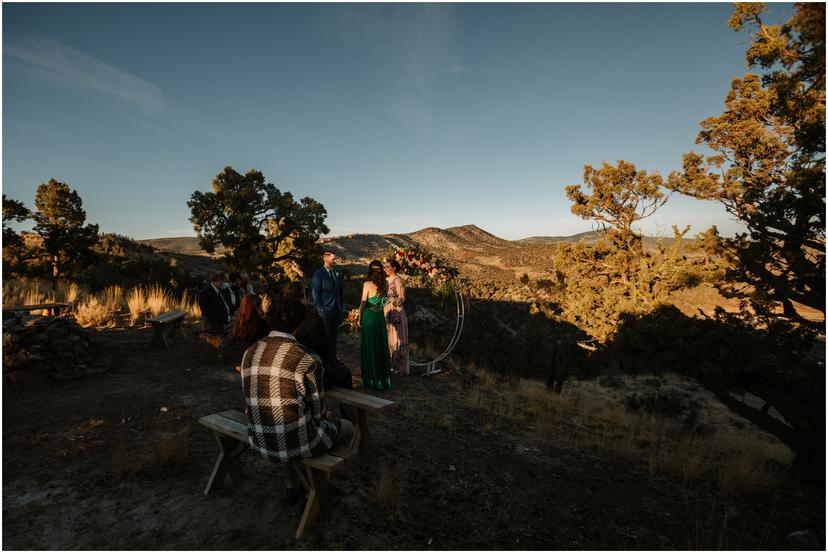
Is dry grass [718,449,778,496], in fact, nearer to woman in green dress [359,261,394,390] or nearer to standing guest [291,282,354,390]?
standing guest [291,282,354,390]

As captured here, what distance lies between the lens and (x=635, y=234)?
10.9 meters

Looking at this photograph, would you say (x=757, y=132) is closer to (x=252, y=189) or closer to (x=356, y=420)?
(x=356, y=420)

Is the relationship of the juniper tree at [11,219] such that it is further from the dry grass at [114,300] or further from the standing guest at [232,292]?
the standing guest at [232,292]

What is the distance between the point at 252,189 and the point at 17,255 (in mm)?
10257

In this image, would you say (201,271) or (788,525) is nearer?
(788,525)

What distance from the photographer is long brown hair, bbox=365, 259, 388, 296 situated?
724 cm

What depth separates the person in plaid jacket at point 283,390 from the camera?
9.27ft

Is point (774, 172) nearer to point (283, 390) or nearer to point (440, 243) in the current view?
point (283, 390)

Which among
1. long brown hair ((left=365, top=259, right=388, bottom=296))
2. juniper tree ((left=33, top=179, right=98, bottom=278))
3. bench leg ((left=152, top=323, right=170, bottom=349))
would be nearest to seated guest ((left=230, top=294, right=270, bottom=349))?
long brown hair ((left=365, top=259, right=388, bottom=296))

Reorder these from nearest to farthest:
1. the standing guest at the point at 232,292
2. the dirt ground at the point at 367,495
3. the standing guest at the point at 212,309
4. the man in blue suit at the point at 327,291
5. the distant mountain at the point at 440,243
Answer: the dirt ground at the point at 367,495 → the man in blue suit at the point at 327,291 → the standing guest at the point at 212,309 → the standing guest at the point at 232,292 → the distant mountain at the point at 440,243

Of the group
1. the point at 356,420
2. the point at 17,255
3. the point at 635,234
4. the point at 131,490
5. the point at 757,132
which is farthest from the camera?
the point at 17,255

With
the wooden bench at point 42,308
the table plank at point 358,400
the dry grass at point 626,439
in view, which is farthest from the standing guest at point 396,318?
the wooden bench at point 42,308

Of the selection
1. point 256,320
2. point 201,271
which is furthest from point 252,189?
point 256,320

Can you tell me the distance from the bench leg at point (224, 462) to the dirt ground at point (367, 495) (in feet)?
0.32
